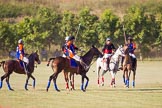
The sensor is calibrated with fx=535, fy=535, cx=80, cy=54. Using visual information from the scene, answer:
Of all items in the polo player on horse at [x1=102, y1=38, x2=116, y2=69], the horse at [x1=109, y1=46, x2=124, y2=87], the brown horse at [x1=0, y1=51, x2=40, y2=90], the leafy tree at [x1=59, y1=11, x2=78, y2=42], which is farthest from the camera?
the leafy tree at [x1=59, y1=11, x2=78, y2=42]

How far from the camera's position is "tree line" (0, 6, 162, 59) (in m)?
73.6

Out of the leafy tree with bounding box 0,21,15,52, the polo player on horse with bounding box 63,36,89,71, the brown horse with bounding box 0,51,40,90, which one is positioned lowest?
Answer: the brown horse with bounding box 0,51,40,90

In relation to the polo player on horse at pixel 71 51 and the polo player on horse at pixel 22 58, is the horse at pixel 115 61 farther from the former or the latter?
the polo player on horse at pixel 22 58

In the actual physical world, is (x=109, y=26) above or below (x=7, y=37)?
above

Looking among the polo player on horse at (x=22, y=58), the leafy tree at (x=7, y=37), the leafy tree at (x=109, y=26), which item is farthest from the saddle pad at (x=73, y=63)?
the leafy tree at (x=7, y=37)

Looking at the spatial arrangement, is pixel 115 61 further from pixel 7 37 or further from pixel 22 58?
pixel 7 37

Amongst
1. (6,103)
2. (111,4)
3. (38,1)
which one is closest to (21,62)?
(6,103)

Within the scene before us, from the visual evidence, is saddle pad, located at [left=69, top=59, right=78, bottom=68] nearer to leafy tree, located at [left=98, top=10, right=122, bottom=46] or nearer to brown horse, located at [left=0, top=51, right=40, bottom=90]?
brown horse, located at [left=0, top=51, right=40, bottom=90]

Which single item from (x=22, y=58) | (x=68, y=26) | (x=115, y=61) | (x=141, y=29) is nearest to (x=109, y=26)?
(x=141, y=29)

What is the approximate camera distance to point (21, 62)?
84.0 feet

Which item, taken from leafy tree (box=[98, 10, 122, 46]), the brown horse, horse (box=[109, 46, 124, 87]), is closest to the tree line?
leafy tree (box=[98, 10, 122, 46])

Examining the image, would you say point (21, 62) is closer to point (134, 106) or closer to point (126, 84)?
point (126, 84)

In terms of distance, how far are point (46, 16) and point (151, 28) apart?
50.5ft

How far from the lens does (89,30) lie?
7444cm
